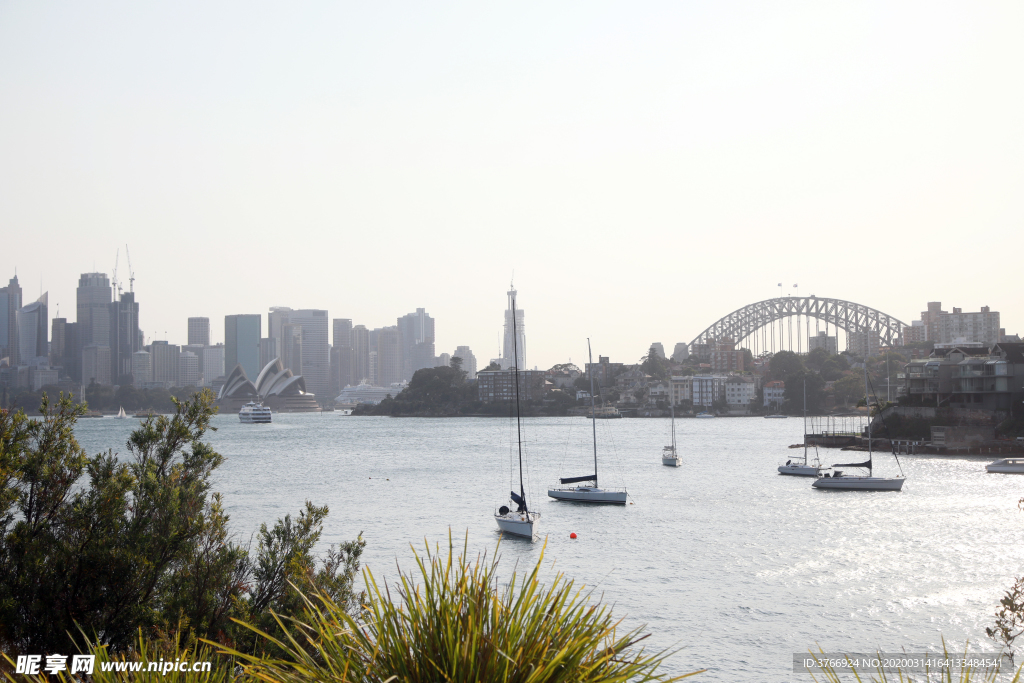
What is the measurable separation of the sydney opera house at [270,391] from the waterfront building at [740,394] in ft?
303

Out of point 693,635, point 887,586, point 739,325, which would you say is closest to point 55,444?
point 693,635

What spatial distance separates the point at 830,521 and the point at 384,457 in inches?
1637

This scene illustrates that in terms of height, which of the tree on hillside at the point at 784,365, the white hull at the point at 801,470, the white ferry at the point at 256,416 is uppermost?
the tree on hillside at the point at 784,365

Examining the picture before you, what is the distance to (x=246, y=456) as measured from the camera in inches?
2694

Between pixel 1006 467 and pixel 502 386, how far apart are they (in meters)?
113

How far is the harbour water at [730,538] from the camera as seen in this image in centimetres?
1795

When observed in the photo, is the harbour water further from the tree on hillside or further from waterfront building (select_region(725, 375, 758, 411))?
the tree on hillside

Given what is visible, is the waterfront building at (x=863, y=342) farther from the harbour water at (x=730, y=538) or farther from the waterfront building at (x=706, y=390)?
the harbour water at (x=730, y=538)

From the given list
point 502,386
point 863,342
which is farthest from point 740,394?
point 863,342

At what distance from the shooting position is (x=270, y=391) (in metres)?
176

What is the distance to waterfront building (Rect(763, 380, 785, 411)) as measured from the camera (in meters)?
144

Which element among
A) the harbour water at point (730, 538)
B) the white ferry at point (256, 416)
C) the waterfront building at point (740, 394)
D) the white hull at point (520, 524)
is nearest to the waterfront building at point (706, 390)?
→ the waterfront building at point (740, 394)

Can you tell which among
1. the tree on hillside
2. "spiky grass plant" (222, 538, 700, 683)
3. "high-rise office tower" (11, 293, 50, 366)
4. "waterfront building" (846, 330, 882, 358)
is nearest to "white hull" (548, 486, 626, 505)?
"spiky grass plant" (222, 538, 700, 683)

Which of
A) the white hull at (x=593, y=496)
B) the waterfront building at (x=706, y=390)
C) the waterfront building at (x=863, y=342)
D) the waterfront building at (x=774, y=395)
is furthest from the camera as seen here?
the waterfront building at (x=863, y=342)
